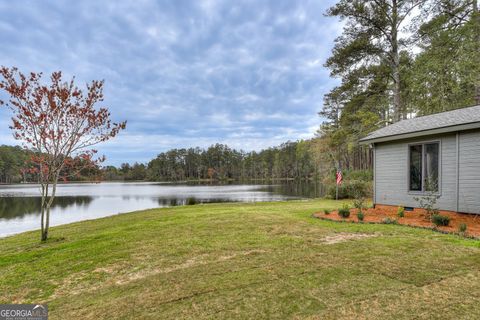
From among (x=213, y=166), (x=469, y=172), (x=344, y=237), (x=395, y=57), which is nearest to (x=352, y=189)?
(x=395, y=57)

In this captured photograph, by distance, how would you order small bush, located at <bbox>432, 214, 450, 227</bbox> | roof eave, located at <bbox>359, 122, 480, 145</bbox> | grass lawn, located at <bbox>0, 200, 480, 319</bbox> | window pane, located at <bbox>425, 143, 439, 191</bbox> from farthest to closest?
window pane, located at <bbox>425, 143, 439, 191</bbox>, roof eave, located at <bbox>359, 122, 480, 145</bbox>, small bush, located at <bbox>432, 214, 450, 227</bbox>, grass lawn, located at <bbox>0, 200, 480, 319</bbox>

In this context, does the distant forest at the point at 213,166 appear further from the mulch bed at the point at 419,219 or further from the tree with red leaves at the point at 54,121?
the tree with red leaves at the point at 54,121

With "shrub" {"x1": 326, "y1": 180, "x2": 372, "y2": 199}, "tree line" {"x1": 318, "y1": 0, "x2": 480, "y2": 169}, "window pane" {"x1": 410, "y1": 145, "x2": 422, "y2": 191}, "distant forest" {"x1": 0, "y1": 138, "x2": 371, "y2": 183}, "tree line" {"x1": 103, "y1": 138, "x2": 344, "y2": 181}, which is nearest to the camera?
"window pane" {"x1": 410, "y1": 145, "x2": 422, "y2": 191}

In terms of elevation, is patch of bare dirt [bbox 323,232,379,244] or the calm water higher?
patch of bare dirt [bbox 323,232,379,244]

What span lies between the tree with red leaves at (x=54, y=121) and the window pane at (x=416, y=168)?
8.49 m

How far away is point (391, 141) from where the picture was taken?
8172 millimetres

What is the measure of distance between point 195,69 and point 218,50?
4.25 m

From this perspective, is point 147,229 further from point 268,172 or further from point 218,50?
point 268,172

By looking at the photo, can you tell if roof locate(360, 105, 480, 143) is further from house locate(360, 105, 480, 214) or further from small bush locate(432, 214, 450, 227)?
small bush locate(432, 214, 450, 227)

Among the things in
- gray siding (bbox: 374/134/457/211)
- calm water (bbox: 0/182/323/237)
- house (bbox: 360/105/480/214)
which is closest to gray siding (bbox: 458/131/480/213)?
house (bbox: 360/105/480/214)

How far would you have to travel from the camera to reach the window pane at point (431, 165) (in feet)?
23.0

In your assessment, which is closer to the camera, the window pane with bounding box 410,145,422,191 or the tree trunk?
the window pane with bounding box 410,145,422,191

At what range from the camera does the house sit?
247 inches

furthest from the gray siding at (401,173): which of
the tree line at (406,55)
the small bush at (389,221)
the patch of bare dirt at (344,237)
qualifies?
the tree line at (406,55)
